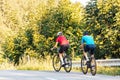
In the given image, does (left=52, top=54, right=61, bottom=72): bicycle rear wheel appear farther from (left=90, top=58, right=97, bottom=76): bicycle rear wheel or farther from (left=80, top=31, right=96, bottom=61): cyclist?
(left=90, top=58, right=97, bottom=76): bicycle rear wheel

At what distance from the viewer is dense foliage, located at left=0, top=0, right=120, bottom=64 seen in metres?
25.7

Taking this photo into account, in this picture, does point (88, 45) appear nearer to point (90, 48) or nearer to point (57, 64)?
point (90, 48)

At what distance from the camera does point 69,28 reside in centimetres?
3297

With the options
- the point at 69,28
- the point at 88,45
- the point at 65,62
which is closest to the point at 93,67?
the point at 88,45

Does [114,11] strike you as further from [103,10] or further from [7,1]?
[7,1]

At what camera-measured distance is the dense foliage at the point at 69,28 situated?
25656 mm

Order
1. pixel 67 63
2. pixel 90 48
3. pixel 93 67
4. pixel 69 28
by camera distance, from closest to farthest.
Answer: pixel 93 67 < pixel 90 48 < pixel 67 63 < pixel 69 28

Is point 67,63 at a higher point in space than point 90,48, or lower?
lower

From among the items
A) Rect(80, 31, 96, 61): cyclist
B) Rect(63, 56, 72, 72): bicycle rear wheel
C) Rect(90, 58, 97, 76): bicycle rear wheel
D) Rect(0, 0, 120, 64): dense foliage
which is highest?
Rect(0, 0, 120, 64): dense foliage

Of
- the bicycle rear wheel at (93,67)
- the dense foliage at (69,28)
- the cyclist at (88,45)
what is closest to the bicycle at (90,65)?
the bicycle rear wheel at (93,67)

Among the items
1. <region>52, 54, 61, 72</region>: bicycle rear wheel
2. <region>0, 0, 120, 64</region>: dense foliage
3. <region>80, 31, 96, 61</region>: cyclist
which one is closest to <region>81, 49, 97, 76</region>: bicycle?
<region>80, 31, 96, 61</region>: cyclist

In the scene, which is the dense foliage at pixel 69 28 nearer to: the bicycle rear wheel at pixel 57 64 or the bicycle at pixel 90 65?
the bicycle rear wheel at pixel 57 64

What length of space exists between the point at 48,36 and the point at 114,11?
9.48 m

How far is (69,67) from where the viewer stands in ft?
59.7
